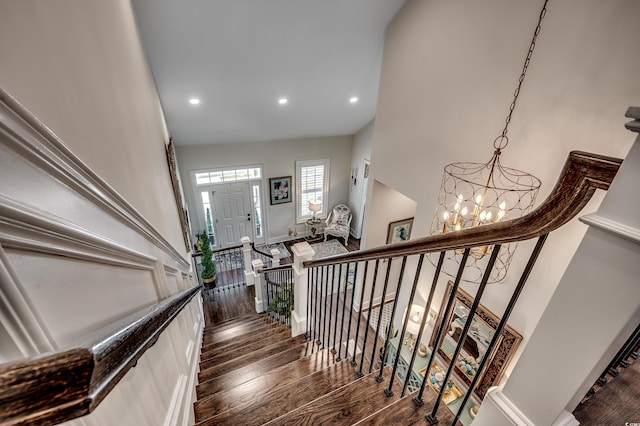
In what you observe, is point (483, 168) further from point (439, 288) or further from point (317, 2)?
point (317, 2)

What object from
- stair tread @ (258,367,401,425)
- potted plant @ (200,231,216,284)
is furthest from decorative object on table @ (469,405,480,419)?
potted plant @ (200,231,216,284)

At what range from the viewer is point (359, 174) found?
23.1 ft

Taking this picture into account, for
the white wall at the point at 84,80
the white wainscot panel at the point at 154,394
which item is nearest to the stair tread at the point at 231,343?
the white wainscot panel at the point at 154,394

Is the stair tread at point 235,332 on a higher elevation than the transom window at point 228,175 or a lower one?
lower

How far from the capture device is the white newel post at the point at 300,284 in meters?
2.46

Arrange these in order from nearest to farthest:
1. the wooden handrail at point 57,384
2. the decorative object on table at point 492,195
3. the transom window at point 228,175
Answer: the wooden handrail at point 57,384, the decorative object on table at point 492,195, the transom window at point 228,175

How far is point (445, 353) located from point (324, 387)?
7.01ft

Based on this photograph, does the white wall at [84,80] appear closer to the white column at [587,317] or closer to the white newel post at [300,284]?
the white newel post at [300,284]

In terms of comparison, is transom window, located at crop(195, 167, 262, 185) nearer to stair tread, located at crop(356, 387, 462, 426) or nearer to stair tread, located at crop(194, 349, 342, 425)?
stair tread, located at crop(194, 349, 342, 425)

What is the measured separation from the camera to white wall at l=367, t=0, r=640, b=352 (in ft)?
5.37

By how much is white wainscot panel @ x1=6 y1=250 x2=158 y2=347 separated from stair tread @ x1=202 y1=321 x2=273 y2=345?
8.03ft

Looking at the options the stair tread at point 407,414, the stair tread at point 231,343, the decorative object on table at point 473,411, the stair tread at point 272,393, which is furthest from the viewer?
the stair tread at point 231,343

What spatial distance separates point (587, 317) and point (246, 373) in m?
2.04

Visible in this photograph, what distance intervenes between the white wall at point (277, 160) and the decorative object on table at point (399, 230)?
10.3 feet
